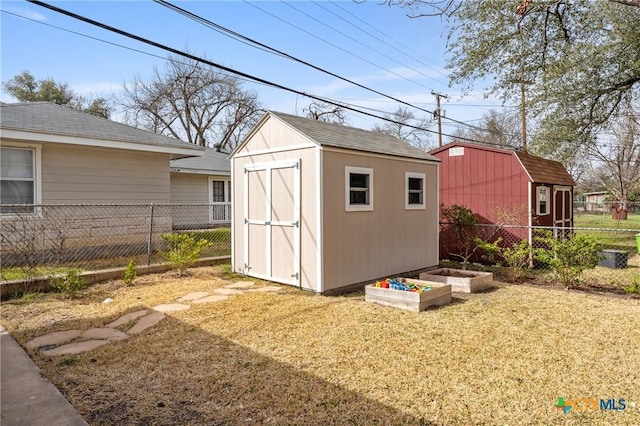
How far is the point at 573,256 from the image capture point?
6516 millimetres

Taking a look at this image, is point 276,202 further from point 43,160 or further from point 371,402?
point 43,160

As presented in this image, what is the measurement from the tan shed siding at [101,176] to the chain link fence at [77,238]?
0.89 ft

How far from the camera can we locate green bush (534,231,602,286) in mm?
6367

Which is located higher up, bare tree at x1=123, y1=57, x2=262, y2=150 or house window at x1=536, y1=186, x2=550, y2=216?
bare tree at x1=123, y1=57, x2=262, y2=150

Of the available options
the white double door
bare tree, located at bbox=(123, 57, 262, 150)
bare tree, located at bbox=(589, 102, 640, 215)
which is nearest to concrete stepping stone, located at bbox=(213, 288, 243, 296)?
the white double door

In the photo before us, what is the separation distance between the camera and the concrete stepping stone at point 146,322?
4.34 m

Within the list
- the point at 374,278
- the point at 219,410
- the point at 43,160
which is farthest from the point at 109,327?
the point at 43,160

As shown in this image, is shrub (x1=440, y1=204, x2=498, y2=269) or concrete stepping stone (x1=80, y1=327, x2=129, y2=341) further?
shrub (x1=440, y1=204, x2=498, y2=269)

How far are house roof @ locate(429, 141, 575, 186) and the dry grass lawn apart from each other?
4474mm

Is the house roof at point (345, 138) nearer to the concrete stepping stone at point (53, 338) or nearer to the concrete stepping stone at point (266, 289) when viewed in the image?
the concrete stepping stone at point (266, 289)

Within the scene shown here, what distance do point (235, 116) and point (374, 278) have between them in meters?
23.7

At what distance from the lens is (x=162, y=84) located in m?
26.1

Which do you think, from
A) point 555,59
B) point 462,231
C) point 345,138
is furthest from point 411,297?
point 555,59

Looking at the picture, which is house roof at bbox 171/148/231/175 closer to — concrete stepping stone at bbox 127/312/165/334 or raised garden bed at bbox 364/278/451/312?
concrete stepping stone at bbox 127/312/165/334
